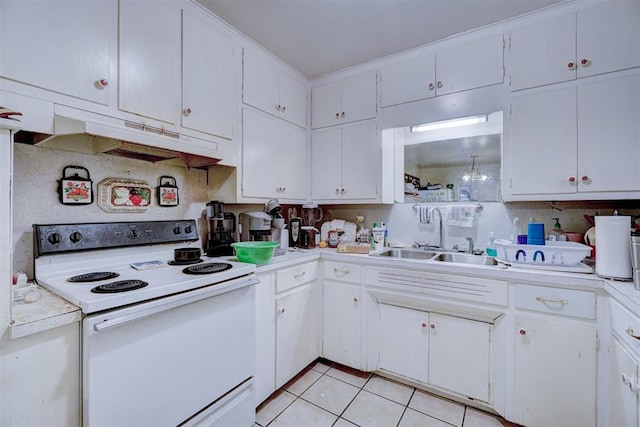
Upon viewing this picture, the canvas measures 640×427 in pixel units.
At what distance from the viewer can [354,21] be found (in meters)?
1.81

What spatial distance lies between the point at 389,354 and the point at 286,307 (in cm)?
79

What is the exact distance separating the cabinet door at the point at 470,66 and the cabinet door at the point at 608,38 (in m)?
0.40

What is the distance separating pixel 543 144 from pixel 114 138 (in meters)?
2.31

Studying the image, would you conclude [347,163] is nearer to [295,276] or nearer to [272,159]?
[272,159]

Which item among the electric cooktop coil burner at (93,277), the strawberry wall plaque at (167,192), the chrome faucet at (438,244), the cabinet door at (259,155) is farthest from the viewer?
the chrome faucet at (438,244)

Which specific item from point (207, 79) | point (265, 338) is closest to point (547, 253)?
point (265, 338)

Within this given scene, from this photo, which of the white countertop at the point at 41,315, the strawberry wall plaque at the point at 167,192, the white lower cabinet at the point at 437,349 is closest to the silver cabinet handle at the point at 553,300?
the white lower cabinet at the point at 437,349

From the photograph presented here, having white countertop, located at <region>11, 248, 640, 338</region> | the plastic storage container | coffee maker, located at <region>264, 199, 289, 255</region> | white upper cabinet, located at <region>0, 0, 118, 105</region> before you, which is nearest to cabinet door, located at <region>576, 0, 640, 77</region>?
the plastic storage container

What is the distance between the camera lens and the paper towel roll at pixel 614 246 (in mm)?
1283

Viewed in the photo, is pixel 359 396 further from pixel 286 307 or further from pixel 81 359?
pixel 81 359

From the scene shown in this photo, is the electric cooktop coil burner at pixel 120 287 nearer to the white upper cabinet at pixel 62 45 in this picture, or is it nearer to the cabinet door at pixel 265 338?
the cabinet door at pixel 265 338

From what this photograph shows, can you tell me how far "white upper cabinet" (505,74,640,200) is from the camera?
1.53 m

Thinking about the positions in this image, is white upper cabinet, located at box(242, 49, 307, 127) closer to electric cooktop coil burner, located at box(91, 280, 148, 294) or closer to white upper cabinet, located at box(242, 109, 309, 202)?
white upper cabinet, located at box(242, 109, 309, 202)

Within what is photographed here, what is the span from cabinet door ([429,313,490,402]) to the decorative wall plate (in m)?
1.93
